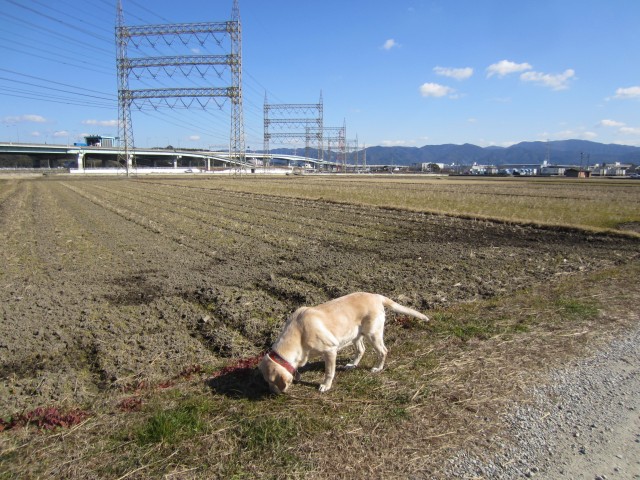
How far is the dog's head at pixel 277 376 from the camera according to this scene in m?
4.11

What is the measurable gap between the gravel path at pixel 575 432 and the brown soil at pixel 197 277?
3130 millimetres

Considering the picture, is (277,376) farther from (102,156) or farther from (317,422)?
(102,156)

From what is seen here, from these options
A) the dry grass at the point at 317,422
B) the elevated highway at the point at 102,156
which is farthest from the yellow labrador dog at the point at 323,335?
the elevated highway at the point at 102,156

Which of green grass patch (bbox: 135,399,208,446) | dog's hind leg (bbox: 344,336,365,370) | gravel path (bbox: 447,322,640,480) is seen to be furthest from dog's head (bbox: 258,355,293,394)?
gravel path (bbox: 447,322,640,480)

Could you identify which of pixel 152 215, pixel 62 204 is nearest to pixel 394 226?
pixel 152 215

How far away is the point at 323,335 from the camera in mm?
4258

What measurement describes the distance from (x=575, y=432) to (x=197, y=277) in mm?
7702

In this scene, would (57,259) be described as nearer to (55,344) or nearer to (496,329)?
(55,344)

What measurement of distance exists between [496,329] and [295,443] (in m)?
3.70

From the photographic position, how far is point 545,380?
4438 millimetres

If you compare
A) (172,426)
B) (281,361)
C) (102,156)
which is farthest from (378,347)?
(102,156)

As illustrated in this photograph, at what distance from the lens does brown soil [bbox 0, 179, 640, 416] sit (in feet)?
17.6

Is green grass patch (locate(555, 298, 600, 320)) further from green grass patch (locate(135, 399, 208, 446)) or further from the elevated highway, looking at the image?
the elevated highway

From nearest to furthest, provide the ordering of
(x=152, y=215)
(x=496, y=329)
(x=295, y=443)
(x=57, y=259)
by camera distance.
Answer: (x=295, y=443), (x=496, y=329), (x=57, y=259), (x=152, y=215)
